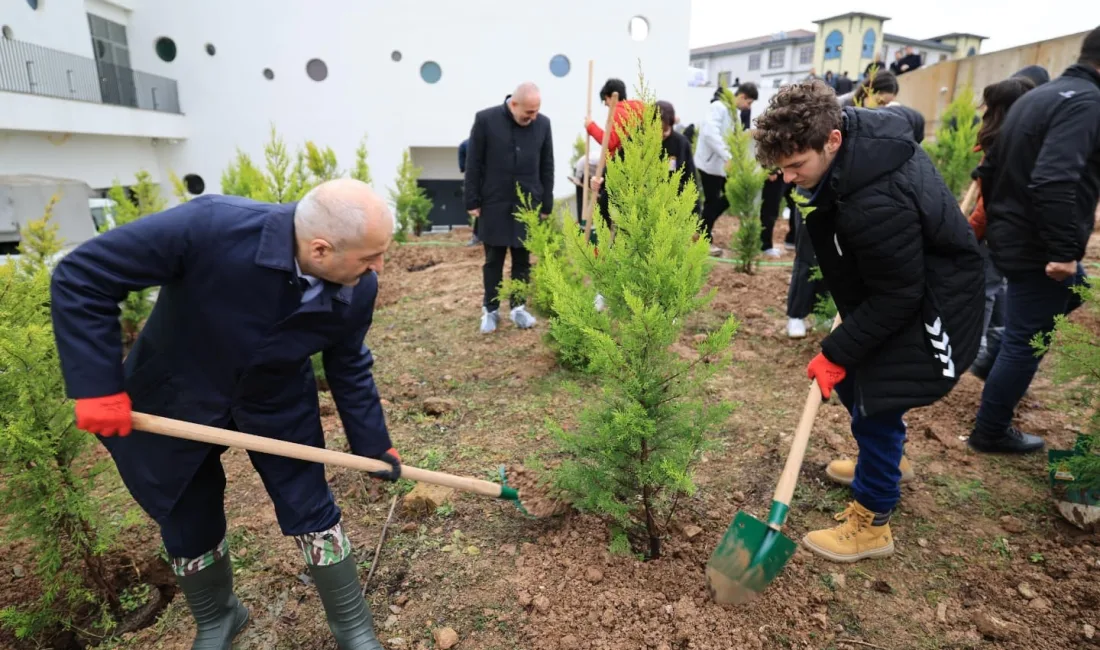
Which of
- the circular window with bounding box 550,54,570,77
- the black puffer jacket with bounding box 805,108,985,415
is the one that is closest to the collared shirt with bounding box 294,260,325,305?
the black puffer jacket with bounding box 805,108,985,415

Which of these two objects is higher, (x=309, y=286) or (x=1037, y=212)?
(x=1037, y=212)

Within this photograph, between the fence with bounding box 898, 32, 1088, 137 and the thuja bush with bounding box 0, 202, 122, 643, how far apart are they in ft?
42.9

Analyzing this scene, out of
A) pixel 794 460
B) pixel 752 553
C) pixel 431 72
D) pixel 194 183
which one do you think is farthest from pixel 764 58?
pixel 752 553

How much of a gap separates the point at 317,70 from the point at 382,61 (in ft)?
5.21

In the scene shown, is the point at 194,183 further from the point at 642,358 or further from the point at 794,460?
the point at 794,460

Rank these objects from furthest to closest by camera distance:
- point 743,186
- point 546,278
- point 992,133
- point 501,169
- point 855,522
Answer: point 743,186 → point 501,169 → point 546,278 → point 992,133 → point 855,522

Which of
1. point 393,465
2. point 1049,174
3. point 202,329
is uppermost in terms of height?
point 1049,174

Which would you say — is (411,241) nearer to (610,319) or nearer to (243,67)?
(243,67)

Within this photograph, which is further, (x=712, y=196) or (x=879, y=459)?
(x=712, y=196)

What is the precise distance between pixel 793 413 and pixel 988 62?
1445cm

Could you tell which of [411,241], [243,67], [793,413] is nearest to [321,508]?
[793,413]

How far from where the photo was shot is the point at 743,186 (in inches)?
267

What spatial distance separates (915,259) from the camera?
2.20 m

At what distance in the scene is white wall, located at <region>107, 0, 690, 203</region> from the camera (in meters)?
15.0
